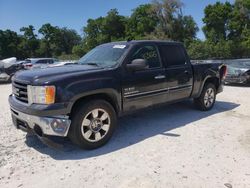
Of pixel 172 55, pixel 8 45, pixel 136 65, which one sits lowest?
pixel 136 65

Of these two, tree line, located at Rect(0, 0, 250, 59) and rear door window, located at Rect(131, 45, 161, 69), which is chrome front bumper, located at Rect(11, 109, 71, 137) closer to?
rear door window, located at Rect(131, 45, 161, 69)

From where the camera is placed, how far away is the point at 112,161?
406 centimetres

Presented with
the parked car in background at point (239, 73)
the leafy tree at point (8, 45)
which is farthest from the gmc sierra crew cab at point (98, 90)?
the leafy tree at point (8, 45)

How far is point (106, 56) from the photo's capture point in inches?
209

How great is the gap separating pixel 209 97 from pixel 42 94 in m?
4.74

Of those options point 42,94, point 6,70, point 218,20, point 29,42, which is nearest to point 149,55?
point 42,94

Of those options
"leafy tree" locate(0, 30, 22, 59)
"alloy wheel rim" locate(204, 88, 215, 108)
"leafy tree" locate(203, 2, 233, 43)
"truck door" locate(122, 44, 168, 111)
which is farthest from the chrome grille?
"leafy tree" locate(0, 30, 22, 59)

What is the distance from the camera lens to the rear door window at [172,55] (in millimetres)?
5765

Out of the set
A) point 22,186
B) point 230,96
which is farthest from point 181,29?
point 22,186

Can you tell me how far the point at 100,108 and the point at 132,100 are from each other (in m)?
0.79

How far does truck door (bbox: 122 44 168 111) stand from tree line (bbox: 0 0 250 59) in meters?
23.0

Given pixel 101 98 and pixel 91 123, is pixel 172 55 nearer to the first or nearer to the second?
pixel 101 98

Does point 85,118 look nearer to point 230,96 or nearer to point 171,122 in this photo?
point 171,122

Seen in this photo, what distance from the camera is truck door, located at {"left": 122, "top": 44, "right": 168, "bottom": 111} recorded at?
16.1 ft
